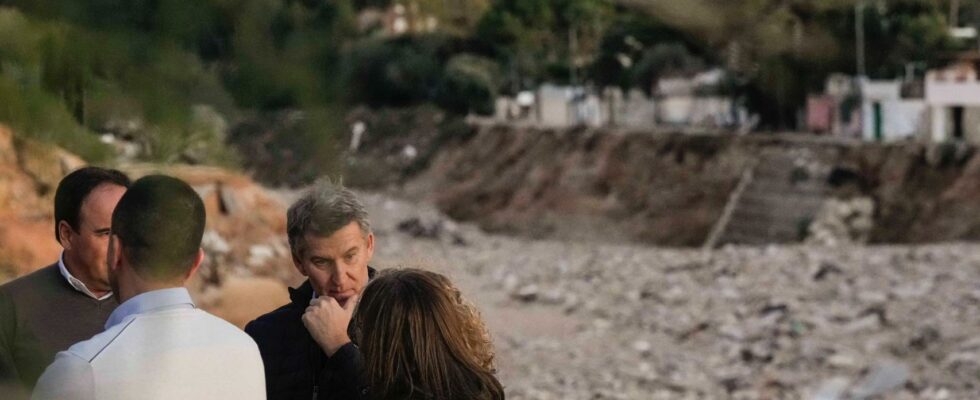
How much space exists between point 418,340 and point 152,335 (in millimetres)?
803

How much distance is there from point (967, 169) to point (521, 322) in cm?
1150

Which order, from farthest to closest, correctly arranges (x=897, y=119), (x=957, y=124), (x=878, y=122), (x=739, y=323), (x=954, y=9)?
(x=878, y=122) → (x=897, y=119) → (x=957, y=124) → (x=739, y=323) → (x=954, y=9)

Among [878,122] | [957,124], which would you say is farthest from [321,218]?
[878,122]

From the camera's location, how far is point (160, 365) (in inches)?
56.4

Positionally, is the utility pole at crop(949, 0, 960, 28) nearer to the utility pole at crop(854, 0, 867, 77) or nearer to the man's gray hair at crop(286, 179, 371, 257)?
the utility pole at crop(854, 0, 867, 77)

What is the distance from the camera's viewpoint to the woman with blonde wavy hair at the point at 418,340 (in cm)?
213

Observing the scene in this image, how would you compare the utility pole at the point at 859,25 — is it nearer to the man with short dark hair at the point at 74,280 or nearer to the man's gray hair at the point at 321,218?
the man's gray hair at the point at 321,218

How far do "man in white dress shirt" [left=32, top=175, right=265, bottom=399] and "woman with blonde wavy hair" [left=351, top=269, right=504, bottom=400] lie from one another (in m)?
0.22

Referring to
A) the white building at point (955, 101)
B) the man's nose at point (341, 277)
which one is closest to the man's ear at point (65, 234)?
the man's nose at point (341, 277)

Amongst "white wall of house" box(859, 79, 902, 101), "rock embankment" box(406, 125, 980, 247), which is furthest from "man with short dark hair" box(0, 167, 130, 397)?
"white wall of house" box(859, 79, 902, 101)

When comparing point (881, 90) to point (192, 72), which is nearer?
point (192, 72)

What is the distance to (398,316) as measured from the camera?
6.98 feet

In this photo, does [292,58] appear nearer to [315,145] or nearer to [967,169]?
[315,145]

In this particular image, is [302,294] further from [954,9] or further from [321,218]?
[954,9]
